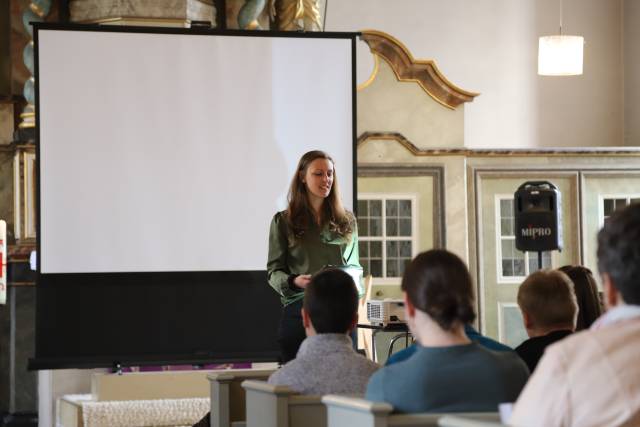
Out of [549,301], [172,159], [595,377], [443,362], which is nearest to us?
[595,377]

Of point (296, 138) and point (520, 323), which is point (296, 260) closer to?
point (296, 138)

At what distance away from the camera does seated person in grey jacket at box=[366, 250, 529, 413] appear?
2.46 m

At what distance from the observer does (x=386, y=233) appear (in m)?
10.7

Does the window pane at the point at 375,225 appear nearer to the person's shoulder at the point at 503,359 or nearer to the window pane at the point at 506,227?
the window pane at the point at 506,227

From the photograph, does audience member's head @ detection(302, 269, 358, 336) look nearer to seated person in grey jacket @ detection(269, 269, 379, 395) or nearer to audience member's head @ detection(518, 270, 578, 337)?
seated person in grey jacket @ detection(269, 269, 379, 395)

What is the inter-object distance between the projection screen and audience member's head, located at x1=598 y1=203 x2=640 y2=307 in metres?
4.08

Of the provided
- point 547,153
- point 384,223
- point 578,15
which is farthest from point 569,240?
point 578,15

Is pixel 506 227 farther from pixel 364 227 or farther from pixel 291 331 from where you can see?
pixel 291 331

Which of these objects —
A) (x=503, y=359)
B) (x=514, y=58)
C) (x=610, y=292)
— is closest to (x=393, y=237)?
(x=514, y=58)

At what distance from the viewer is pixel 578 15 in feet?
42.9

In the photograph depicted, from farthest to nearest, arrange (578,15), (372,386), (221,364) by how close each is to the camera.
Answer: (578,15), (221,364), (372,386)

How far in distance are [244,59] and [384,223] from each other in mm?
4577

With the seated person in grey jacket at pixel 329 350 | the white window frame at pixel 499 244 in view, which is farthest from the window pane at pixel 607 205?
the seated person in grey jacket at pixel 329 350

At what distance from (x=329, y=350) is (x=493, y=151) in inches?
310
